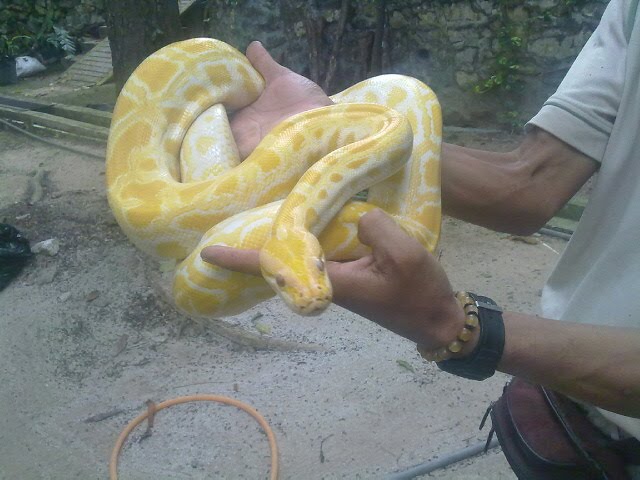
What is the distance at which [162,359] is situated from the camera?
3.82 m

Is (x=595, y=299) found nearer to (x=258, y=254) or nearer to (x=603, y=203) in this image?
(x=603, y=203)

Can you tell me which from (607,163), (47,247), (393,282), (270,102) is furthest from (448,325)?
(47,247)

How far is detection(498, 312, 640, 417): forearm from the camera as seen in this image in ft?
4.62

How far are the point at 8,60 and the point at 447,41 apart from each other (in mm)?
8000

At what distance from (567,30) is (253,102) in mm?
4439

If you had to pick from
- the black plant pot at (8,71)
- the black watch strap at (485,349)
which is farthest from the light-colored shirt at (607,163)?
the black plant pot at (8,71)

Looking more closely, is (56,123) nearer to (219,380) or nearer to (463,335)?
(219,380)

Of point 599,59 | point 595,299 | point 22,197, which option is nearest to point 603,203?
point 595,299

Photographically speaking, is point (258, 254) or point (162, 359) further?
point (162, 359)

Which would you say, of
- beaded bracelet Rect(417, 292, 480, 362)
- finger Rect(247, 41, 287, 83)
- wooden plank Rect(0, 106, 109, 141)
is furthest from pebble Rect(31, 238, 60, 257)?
beaded bracelet Rect(417, 292, 480, 362)

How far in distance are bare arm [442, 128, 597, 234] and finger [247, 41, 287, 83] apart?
0.73 m

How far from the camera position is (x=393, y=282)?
143 cm

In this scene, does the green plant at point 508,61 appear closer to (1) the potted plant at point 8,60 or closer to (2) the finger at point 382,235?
(2) the finger at point 382,235

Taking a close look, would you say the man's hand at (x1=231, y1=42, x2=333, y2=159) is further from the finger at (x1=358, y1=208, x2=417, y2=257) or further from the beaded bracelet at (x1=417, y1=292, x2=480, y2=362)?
the beaded bracelet at (x1=417, y1=292, x2=480, y2=362)
